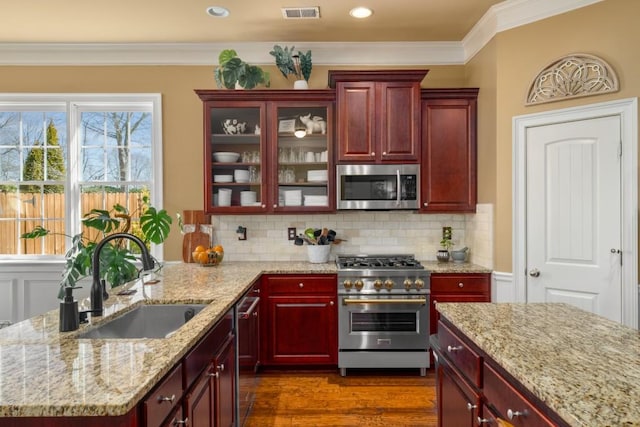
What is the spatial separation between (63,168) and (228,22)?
2255 millimetres

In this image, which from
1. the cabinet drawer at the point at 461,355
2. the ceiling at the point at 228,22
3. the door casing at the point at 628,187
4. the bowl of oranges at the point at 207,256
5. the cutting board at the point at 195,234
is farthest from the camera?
the cutting board at the point at 195,234

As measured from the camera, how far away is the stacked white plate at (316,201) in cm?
374

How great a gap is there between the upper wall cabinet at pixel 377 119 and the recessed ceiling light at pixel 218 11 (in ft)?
3.33

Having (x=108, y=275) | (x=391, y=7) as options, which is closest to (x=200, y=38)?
(x=391, y=7)

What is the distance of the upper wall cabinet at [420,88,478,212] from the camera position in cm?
369

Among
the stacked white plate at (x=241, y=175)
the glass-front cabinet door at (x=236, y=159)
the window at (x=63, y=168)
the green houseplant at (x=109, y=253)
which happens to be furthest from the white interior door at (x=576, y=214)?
the window at (x=63, y=168)

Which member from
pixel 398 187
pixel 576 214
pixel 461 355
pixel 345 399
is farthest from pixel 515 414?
pixel 398 187

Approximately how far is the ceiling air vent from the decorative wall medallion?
5.97 ft

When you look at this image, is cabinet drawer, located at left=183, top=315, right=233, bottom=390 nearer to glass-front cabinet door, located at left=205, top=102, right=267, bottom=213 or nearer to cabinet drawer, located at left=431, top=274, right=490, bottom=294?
glass-front cabinet door, located at left=205, top=102, right=267, bottom=213

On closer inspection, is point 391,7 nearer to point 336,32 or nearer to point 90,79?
point 336,32

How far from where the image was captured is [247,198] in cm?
376

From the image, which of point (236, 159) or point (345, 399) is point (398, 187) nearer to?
point (236, 159)

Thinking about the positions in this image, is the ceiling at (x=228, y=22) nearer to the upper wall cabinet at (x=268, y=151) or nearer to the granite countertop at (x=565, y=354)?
the upper wall cabinet at (x=268, y=151)

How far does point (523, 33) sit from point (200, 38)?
2.83m
